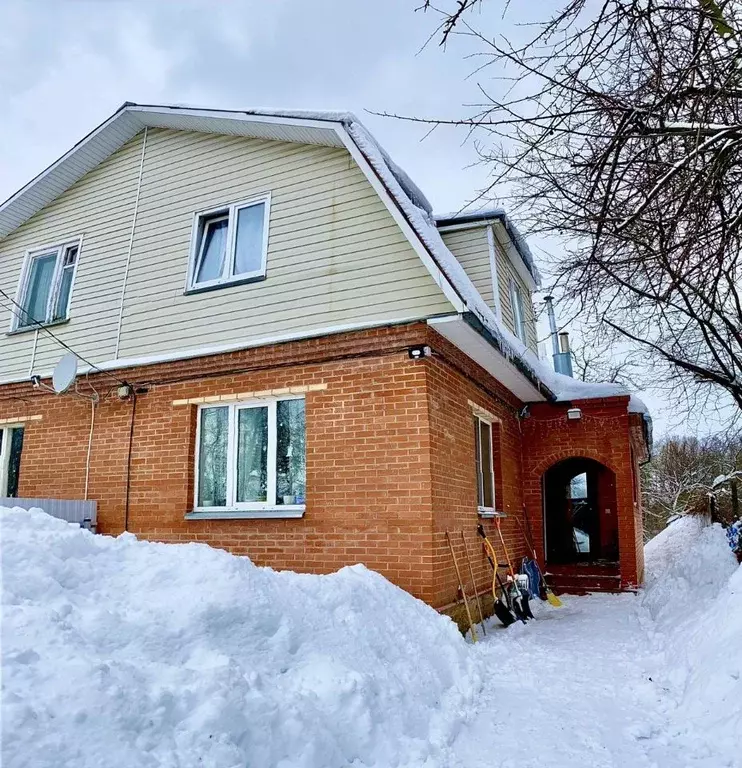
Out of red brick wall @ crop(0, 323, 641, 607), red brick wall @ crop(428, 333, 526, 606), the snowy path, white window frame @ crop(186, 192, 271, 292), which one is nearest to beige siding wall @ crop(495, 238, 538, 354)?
red brick wall @ crop(428, 333, 526, 606)

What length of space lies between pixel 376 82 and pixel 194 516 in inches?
209

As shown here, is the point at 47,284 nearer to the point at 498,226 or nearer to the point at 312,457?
the point at 312,457

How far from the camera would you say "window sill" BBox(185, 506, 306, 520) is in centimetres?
697

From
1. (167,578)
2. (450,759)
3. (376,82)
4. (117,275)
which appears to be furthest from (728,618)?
(117,275)

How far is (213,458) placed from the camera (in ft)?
25.5

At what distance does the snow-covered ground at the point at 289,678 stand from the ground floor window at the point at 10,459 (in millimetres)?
6055

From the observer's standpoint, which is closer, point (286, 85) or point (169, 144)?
point (286, 85)

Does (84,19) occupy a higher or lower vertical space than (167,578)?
higher

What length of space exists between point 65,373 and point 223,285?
2397 millimetres

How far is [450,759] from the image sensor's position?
3.67m

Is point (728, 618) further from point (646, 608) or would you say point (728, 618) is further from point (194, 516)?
point (194, 516)

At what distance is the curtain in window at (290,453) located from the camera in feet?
23.5

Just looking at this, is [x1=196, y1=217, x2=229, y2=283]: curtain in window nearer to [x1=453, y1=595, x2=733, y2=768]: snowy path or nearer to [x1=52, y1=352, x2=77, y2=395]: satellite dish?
[x1=52, y1=352, x2=77, y2=395]: satellite dish

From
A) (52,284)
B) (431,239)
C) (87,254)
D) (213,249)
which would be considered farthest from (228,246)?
(52,284)
